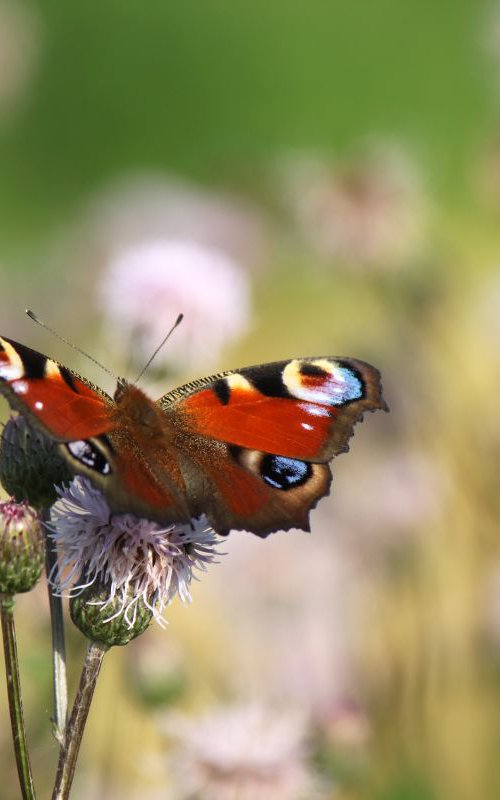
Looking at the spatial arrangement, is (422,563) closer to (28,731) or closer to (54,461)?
(28,731)

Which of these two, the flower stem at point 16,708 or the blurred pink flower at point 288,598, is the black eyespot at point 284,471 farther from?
the blurred pink flower at point 288,598

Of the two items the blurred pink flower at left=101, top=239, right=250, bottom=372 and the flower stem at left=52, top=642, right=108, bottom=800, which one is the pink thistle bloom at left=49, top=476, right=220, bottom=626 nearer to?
the flower stem at left=52, top=642, right=108, bottom=800

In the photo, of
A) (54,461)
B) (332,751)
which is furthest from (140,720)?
(54,461)

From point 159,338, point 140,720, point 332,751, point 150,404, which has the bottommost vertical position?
point 140,720

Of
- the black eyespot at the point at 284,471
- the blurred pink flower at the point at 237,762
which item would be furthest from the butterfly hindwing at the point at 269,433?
the blurred pink flower at the point at 237,762

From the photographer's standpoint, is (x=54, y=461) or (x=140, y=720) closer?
(x=54, y=461)

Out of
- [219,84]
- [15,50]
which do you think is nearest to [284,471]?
[15,50]
